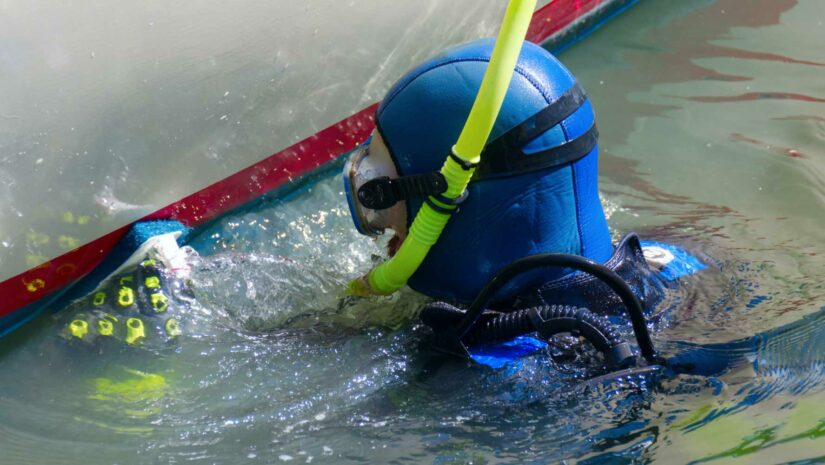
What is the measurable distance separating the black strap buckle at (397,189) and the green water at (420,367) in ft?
1.25

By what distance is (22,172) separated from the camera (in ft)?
7.87

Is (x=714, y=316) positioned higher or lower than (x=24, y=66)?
lower

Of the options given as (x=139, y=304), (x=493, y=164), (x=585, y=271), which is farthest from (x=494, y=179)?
(x=139, y=304)

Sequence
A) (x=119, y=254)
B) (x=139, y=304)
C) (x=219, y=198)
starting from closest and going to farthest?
(x=139, y=304) → (x=119, y=254) → (x=219, y=198)

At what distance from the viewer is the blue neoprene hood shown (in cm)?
196

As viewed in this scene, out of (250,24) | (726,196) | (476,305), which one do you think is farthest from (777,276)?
(250,24)

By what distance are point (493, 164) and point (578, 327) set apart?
14.8 inches

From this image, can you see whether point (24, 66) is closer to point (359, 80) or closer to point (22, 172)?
point (22, 172)

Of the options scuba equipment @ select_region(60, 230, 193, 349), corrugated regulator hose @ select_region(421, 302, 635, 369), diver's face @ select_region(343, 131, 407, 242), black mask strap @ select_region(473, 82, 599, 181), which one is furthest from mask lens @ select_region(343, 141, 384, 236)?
scuba equipment @ select_region(60, 230, 193, 349)

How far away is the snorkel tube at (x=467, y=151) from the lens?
5.80ft

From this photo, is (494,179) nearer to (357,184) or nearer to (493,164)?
(493,164)

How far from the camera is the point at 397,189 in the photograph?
79.7 inches

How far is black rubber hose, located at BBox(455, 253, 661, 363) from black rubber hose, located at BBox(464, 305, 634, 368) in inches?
1.9

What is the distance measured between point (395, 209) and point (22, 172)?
993 mm
